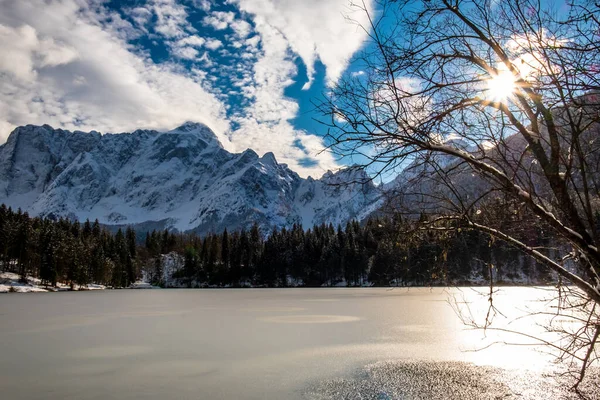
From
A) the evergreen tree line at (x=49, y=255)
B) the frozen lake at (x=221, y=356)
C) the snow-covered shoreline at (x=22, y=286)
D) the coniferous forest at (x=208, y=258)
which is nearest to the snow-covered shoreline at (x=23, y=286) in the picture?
the snow-covered shoreline at (x=22, y=286)

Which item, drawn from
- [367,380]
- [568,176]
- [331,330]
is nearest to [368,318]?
[331,330]

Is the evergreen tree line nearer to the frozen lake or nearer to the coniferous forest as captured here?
the coniferous forest

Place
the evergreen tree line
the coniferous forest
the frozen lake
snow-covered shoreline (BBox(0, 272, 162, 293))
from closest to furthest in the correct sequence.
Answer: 1. the frozen lake
2. snow-covered shoreline (BBox(0, 272, 162, 293))
3. the evergreen tree line
4. the coniferous forest

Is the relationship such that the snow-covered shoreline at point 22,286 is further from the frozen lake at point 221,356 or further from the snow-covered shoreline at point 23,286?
the frozen lake at point 221,356

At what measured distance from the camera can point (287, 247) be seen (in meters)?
90.6

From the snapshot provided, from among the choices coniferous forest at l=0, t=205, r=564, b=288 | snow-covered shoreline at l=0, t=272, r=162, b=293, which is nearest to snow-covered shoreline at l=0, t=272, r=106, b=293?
snow-covered shoreline at l=0, t=272, r=162, b=293

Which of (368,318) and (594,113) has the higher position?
(594,113)

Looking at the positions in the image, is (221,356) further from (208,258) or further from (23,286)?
(208,258)

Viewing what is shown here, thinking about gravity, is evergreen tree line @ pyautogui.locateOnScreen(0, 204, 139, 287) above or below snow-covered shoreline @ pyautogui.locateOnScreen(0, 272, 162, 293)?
above

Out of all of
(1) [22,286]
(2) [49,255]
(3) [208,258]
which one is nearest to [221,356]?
(2) [49,255]

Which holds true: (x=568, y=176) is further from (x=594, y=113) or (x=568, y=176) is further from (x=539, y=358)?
(x=539, y=358)

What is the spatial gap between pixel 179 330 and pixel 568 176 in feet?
52.4

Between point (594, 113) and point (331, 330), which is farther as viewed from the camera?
point (331, 330)

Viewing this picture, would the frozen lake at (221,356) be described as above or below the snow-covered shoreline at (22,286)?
above
